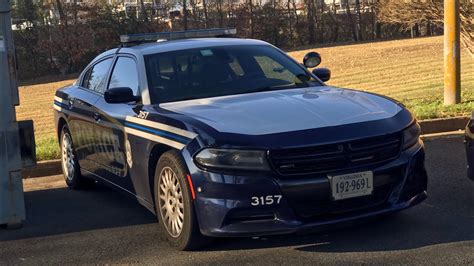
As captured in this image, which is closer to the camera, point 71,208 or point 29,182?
point 71,208

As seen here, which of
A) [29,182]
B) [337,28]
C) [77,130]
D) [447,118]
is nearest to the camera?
[77,130]

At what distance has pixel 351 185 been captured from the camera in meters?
4.94

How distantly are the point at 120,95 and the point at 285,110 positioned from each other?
153 centimetres

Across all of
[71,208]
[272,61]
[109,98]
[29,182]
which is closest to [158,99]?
[109,98]

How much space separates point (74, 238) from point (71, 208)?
3.78ft

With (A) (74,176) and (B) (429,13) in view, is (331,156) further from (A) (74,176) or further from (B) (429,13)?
(B) (429,13)

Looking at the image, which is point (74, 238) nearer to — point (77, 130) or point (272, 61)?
point (77, 130)

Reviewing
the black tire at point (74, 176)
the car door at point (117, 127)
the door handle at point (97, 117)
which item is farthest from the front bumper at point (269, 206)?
the black tire at point (74, 176)

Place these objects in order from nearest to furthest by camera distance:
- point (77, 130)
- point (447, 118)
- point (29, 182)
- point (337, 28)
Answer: point (77, 130)
point (29, 182)
point (447, 118)
point (337, 28)

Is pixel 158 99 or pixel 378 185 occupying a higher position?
pixel 158 99

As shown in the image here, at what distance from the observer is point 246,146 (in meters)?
4.86

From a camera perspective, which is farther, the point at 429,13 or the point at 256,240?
the point at 429,13

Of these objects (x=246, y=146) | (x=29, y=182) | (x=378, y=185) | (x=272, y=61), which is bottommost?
(x=29, y=182)

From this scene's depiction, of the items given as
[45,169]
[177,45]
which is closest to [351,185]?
[177,45]
